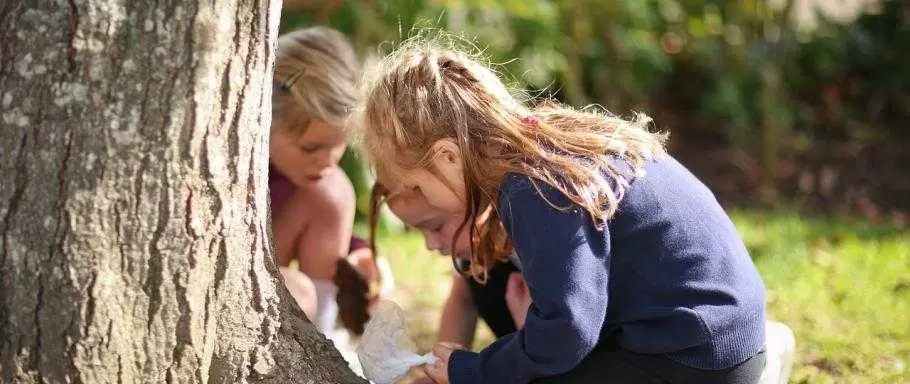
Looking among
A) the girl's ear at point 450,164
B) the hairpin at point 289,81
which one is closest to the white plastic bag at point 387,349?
the girl's ear at point 450,164

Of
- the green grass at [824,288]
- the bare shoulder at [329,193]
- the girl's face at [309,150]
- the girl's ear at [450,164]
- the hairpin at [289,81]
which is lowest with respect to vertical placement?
the green grass at [824,288]

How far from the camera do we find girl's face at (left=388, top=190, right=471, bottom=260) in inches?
106

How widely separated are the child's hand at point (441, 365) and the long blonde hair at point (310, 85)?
0.78 m

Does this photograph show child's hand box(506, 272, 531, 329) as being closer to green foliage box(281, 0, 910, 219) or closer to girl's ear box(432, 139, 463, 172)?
girl's ear box(432, 139, 463, 172)

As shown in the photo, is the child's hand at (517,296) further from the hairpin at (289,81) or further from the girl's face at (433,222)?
the hairpin at (289,81)

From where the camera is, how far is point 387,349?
271 centimetres

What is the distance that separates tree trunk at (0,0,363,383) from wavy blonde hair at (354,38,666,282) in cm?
35

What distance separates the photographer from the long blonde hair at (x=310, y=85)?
10.2 ft

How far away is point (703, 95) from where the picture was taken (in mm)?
6738

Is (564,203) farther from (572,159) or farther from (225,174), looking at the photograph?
(225,174)

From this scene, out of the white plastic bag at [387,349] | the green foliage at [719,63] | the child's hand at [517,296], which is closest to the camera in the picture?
the white plastic bag at [387,349]

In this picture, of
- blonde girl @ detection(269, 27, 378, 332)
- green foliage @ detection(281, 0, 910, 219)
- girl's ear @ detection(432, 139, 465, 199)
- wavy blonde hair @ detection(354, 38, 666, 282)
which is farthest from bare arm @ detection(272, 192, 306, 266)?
green foliage @ detection(281, 0, 910, 219)

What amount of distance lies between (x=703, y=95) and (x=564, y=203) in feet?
15.7

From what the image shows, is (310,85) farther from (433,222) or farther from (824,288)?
(824,288)
